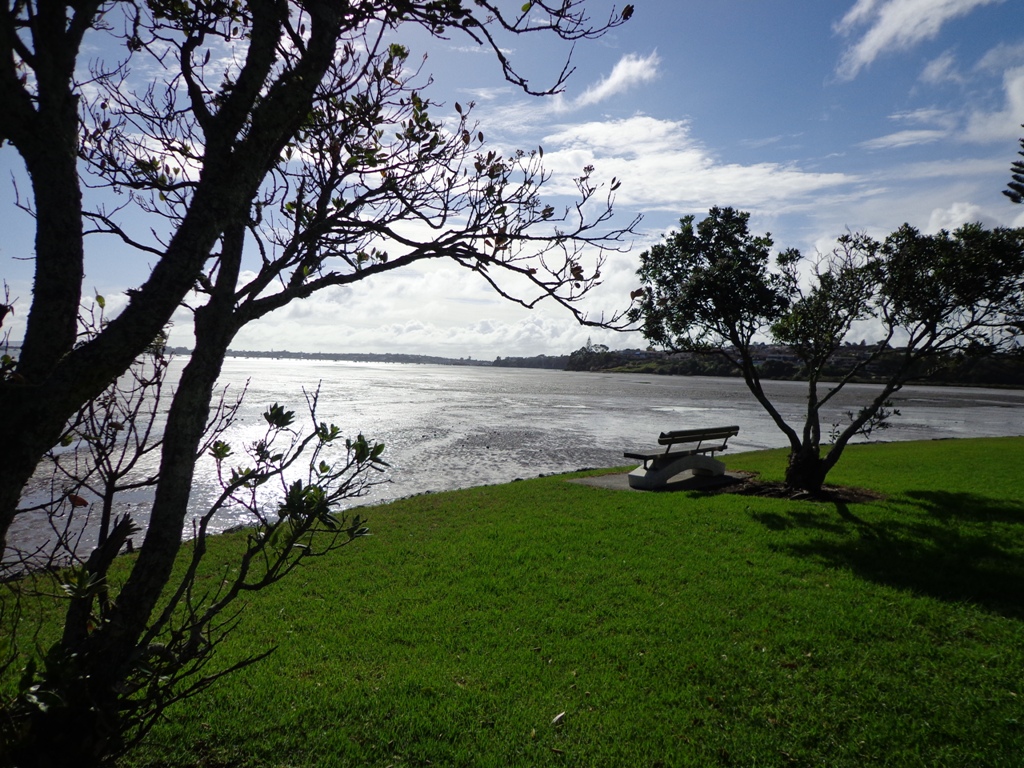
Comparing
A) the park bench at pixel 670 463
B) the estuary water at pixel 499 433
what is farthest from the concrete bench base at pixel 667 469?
the estuary water at pixel 499 433

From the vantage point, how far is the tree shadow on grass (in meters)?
7.29

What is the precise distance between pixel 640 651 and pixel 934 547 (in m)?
5.70

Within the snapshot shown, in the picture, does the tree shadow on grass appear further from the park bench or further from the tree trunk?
the park bench

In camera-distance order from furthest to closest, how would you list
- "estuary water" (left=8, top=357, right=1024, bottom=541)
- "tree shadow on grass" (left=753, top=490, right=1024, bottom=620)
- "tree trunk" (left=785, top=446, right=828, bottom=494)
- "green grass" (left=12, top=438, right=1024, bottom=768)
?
"estuary water" (left=8, top=357, right=1024, bottom=541), "tree trunk" (left=785, top=446, right=828, bottom=494), "tree shadow on grass" (left=753, top=490, right=1024, bottom=620), "green grass" (left=12, top=438, right=1024, bottom=768)

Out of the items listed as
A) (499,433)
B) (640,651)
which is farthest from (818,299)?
(499,433)

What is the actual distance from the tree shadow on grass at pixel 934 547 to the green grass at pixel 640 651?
0.05 metres

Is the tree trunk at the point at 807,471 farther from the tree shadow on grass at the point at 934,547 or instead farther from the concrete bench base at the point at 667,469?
the concrete bench base at the point at 667,469

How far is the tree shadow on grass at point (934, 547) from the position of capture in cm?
729

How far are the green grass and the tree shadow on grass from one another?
47 mm

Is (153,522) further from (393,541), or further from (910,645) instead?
(393,541)

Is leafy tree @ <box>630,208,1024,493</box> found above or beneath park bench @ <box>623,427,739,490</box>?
above

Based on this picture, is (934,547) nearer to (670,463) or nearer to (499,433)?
(670,463)

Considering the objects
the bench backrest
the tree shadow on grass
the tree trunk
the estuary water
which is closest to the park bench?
the bench backrest

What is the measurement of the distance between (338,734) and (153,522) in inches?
98.3
